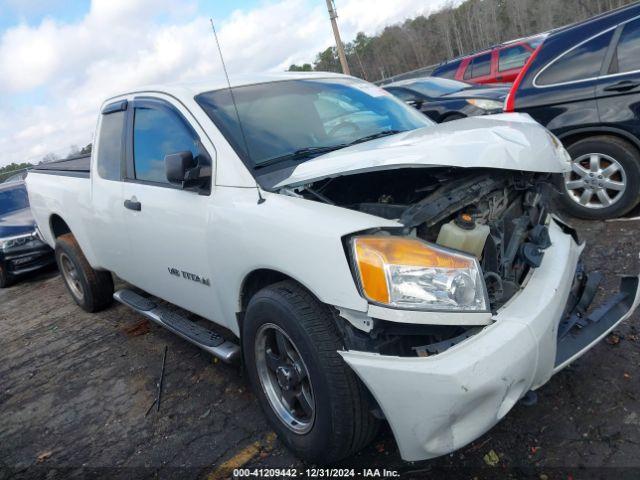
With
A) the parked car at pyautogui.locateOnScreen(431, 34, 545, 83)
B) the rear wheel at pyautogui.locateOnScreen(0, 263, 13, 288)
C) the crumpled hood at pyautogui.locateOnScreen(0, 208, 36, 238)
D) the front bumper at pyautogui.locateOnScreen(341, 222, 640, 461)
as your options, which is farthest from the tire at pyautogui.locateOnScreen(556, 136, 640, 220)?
the rear wheel at pyautogui.locateOnScreen(0, 263, 13, 288)

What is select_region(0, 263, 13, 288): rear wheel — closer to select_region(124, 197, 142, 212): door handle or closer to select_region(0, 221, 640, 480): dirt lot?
select_region(0, 221, 640, 480): dirt lot

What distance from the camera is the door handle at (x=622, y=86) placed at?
4.04 meters

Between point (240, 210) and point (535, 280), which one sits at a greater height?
point (240, 210)

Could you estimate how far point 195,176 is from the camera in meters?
2.57

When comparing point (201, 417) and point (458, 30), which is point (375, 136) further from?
point (458, 30)

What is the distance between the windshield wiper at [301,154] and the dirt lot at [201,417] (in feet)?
4.74

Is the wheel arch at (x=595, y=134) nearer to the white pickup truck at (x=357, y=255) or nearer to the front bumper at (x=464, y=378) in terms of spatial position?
the white pickup truck at (x=357, y=255)

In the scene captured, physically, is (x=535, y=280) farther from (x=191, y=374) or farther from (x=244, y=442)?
(x=191, y=374)

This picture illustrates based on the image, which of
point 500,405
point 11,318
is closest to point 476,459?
point 500,405

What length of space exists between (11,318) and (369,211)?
524 cm

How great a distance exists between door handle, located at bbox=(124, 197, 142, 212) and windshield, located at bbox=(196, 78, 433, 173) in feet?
2.66

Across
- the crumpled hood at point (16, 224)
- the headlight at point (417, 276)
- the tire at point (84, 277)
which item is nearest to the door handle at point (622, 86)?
the headlight at point (417, 276)

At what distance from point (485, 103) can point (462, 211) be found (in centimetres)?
544

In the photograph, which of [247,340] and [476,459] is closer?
[476,459]
